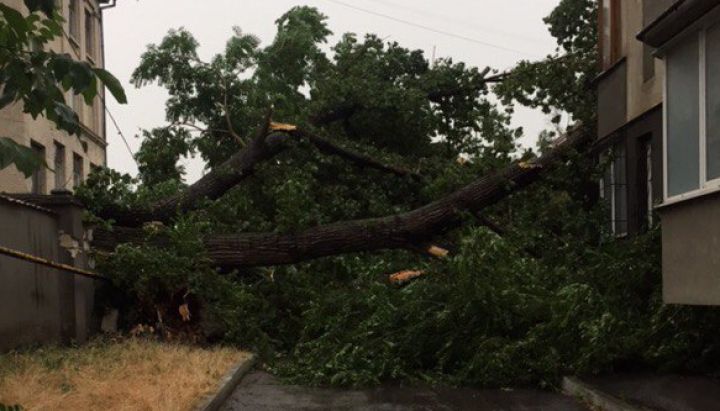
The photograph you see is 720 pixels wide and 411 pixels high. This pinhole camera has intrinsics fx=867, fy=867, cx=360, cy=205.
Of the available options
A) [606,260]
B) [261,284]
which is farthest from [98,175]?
[606,260]

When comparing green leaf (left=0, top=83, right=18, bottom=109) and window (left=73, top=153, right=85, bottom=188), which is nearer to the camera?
green leaf (left=0, top=83, right=18, bottom=109)

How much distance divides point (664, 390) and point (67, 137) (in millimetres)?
17437

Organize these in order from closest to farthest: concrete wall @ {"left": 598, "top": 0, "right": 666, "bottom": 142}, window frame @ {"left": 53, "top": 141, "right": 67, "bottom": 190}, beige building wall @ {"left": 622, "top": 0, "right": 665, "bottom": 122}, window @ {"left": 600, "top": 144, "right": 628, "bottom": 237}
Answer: beige building wall @ {"left": 622, "top": 0, "right": 665, "bottom": 122} < concrete wall @ {"left": 598, "top": 0, "right": 666, "bottom": 142} < window @ {"left": 600, "top": 144, "right": 628, "bottom": 237} < window frame @ {"left": 53, "top": 141, "right": 67, "bottom": 190}

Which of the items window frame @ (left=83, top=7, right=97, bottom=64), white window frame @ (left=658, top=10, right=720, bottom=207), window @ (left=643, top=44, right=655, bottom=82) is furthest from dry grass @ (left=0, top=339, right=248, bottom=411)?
window frame @ (left=83, top=7, right=97, bottom=64)

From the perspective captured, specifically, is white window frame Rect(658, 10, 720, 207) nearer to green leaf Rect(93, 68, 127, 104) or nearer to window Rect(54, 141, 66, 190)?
green leaf Rect(93, 68, 127, 104)

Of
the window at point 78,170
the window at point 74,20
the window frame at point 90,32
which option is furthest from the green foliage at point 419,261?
the window frame at point 90,32

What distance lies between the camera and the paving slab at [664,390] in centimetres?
816

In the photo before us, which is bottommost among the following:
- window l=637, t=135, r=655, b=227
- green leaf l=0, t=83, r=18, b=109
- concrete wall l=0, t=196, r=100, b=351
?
concrete wall l=0, t=196, r=100, b=351

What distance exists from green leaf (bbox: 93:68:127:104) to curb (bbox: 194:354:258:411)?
4750 millimetres

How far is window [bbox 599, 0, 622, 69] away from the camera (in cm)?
1543

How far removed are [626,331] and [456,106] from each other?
11489mm

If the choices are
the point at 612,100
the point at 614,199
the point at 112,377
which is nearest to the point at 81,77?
the point at 112,377

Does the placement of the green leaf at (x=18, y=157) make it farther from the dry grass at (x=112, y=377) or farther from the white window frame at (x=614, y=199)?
the white window frame at (x=614, y=199)

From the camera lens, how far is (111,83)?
134 inches
